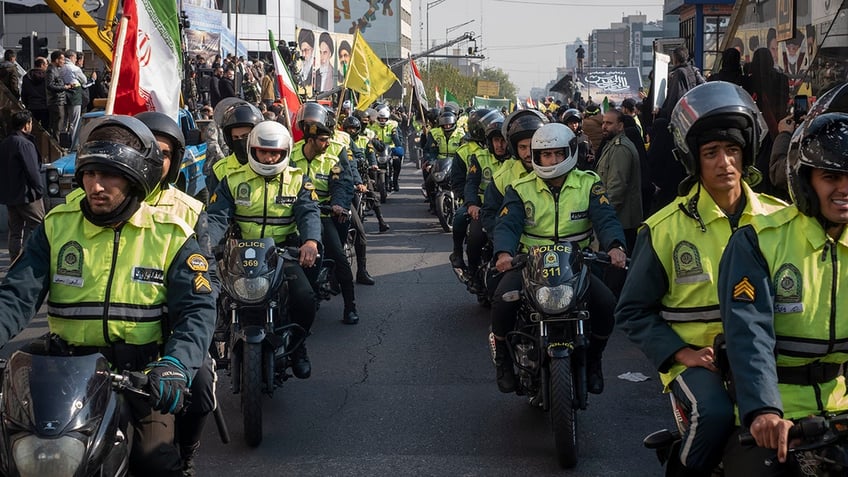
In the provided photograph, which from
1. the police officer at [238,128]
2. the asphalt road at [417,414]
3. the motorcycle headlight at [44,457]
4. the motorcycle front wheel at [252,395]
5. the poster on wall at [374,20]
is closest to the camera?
the motorcycle headlight at [44,457]

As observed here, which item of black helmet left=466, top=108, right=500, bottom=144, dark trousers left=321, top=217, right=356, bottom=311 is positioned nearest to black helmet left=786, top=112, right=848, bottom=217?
dark trousers left=321, top=217, right=356, bottom=311

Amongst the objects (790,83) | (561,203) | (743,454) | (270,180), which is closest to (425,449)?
(561,203)

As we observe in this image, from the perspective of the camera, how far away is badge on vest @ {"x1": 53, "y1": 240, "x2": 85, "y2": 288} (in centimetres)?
450

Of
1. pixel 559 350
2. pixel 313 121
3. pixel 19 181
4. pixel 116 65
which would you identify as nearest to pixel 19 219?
pixel 19 181

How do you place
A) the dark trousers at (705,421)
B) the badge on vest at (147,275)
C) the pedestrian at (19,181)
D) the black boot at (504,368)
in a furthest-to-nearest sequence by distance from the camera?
the pedestrian at (19,181), the black boot at (504,368), the badge on vest at (147,275), the dark trousers at (705,421)

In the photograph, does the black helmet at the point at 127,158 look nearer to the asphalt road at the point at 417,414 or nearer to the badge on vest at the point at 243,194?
the asphalt road at the point at 417,414

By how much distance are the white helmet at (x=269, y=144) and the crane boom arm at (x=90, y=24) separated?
5.76m

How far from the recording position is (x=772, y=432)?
10.9ft

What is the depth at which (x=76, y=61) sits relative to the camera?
74.6 ft

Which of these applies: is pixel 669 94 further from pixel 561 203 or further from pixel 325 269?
pixel 561 203

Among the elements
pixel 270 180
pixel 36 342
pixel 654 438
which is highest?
pixel 270 180

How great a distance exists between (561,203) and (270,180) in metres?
2.12

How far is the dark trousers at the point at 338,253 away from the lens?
34.5 feet

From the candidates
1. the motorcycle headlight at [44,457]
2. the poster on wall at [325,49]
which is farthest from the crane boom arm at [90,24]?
the poster on wall at [325,49]
